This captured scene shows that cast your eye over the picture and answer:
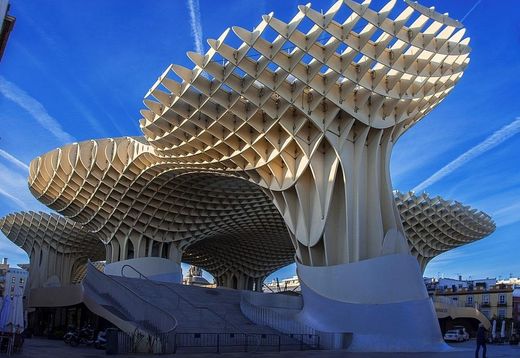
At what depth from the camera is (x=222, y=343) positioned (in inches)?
1045

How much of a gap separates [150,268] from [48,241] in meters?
27.5

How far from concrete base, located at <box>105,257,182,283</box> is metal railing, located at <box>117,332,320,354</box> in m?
30.4

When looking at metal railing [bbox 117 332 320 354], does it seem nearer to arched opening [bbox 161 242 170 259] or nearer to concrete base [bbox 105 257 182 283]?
concrete base [bbox 105 257 182 283]

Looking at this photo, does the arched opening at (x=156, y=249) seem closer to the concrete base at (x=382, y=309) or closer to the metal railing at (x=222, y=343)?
the concrete base at (x=382, y=309)

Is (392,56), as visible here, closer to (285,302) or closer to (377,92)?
(377,92)

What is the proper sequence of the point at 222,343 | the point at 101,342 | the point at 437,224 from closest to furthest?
1. the point at 222,343
2. the point at 101,342
3. the point at 437,224

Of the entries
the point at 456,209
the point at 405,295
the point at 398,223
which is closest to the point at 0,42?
the point at 405,295

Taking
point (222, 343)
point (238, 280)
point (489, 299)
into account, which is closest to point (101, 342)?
point (222, 343)

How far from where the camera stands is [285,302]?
39.5m

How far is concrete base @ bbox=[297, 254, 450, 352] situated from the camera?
29.4 metres

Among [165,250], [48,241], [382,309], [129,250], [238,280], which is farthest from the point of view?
[238,280]

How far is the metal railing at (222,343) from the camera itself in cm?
Answer: 2370

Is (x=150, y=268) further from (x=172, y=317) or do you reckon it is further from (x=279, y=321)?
(x=172, y=317)

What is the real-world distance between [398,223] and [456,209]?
32537 millimetres
